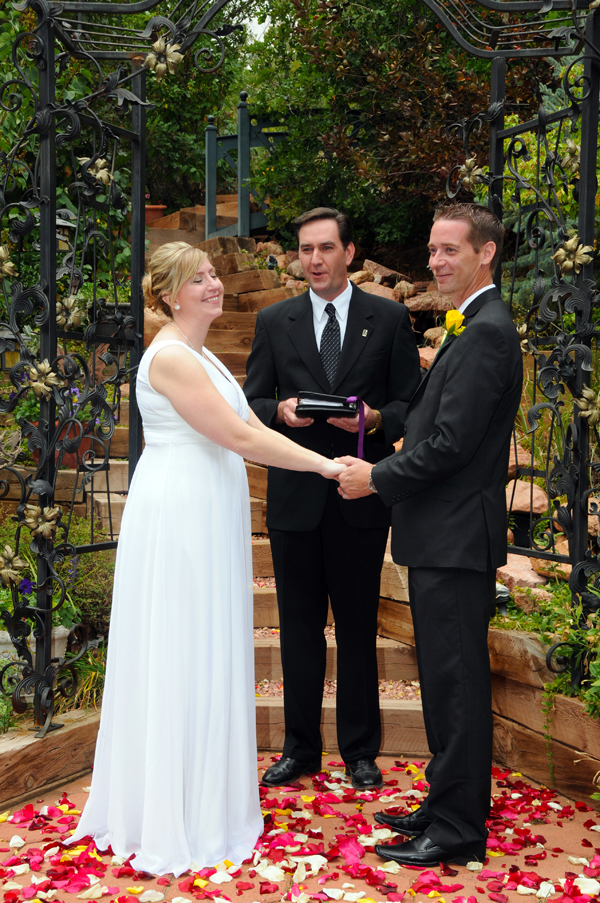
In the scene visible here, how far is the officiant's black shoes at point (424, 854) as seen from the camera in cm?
277

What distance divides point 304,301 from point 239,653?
62.0 inches

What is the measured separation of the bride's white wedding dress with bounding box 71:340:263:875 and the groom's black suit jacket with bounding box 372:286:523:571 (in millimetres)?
644

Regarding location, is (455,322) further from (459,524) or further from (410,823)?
(410,823)

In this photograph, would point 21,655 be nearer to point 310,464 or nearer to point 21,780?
point 21,780

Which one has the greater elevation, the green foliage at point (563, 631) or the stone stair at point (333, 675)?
the green foliage at point (563, 631)

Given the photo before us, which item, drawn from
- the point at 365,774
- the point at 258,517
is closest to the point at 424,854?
the point at 365,774

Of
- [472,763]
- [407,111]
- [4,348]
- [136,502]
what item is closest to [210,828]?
[472,763]

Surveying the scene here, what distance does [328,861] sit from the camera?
2865 mm

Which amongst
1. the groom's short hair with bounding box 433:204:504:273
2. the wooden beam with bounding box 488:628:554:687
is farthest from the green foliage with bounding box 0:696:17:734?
the groom's short hair with bounding box 433:204:504:273

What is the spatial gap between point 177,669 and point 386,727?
1.49 metres

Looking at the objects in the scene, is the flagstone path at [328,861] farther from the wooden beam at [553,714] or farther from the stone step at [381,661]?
the stone step at [381,661]

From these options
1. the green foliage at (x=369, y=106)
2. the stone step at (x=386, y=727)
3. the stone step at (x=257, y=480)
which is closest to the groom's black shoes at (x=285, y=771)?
the stone step at (x=386, y=727)

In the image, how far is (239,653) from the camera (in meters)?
2.93

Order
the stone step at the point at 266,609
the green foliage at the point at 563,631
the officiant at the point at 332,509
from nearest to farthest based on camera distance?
the green foliage at the point at 563,631 → the officiant at the point at 332,509 → the stone step at the point at 266,609
